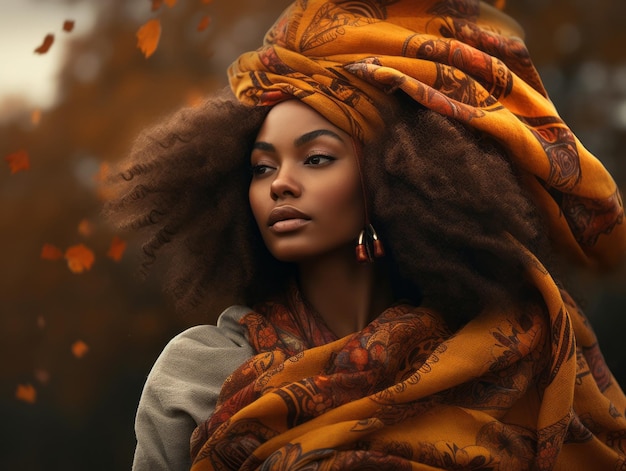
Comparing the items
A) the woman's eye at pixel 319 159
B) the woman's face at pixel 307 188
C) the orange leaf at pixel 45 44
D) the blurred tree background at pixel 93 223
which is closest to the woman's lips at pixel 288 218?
the woman's face at pixel 307 188

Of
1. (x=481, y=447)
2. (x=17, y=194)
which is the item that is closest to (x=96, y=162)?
(x=17, y=194)

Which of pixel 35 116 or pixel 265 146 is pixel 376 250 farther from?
pixel 35 116

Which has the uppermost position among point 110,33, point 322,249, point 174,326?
point 110,33

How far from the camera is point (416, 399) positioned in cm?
203

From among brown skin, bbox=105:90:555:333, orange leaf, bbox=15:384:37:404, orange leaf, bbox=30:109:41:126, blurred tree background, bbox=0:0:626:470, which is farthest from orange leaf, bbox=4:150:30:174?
brown skin, bbox=105:90:555:333

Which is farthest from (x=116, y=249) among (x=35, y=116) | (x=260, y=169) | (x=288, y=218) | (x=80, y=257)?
(x=288, y=218)

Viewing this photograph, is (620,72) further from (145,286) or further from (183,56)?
(145,286)

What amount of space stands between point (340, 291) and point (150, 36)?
2135mm

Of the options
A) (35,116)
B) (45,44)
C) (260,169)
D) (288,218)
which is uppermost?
(45,44)

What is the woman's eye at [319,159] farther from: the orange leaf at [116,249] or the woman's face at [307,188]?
the orange leaf at [116,249]

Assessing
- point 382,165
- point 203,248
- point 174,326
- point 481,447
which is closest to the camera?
point 481,447

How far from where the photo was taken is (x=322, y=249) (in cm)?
221

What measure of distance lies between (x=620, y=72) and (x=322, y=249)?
2.51 metres

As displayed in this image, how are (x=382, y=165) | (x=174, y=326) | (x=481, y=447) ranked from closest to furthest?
(x=481, y=447) < (x=382, y=165) < (x=174, y=326)
